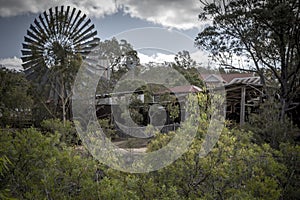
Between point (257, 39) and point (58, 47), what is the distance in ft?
13.0

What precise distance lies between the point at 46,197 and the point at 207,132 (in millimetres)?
972

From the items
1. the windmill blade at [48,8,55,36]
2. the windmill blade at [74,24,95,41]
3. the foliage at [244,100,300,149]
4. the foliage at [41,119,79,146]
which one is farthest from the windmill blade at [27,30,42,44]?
the foliage at [244,100,300,149]

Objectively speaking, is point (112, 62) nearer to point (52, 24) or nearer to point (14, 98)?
point (52, 24)

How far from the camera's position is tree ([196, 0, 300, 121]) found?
5.19 meters

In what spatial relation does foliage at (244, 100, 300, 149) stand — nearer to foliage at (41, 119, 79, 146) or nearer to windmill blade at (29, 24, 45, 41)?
foliage at (41, 119, 79, 146)

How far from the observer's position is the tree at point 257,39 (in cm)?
519

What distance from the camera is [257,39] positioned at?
18.5 ft

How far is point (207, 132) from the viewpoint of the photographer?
1.66 m

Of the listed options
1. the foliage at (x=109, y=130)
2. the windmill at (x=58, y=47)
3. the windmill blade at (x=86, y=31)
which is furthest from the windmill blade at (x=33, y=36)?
the foliage at (x=109, y=130)

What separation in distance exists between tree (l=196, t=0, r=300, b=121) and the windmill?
7.39ft

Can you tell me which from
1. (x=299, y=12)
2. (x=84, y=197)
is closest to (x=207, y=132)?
(x=84, y=197)

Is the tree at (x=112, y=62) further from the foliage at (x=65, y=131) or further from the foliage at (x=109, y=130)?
the foliage at (x=65, y=131)

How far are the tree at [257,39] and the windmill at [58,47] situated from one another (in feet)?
7.39

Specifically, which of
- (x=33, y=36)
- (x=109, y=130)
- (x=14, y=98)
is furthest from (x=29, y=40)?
(x=109, y=130)
